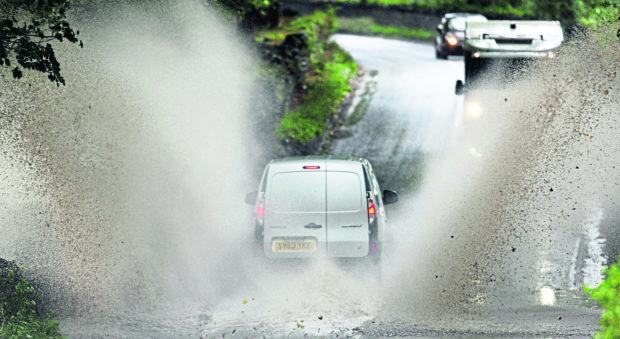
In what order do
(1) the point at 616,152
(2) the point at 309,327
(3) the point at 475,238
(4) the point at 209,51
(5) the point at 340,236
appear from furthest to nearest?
(4) the point at 209,51, (1) the point at 616,152, (3) the point at 475,238, (5) the point at 340,236, (2) the point at 309,327

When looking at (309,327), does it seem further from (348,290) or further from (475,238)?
(475,238)

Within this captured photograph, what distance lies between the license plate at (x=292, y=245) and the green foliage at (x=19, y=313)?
288cm

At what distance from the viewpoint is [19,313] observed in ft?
32.8

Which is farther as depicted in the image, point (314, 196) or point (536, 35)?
point (536, 35)

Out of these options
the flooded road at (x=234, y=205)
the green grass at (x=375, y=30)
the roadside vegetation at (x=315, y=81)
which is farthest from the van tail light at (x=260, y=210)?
the green grass at (x=375, y=30)

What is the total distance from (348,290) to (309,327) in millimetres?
1258

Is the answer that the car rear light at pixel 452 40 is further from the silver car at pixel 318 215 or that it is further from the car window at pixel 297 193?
the car window at pixel 297 193

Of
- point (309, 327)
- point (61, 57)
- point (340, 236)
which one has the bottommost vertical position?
point (309, 327)

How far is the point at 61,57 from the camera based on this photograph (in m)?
15.7

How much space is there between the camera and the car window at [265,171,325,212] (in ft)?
38.4

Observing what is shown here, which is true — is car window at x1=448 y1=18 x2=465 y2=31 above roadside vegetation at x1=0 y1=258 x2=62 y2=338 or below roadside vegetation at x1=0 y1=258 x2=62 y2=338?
A: above

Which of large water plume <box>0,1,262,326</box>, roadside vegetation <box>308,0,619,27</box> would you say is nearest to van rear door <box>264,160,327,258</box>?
large water plume <box>0,1,262,326</box>

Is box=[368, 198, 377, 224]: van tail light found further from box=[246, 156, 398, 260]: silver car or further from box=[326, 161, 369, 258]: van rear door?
box=[326, 161, 369, 258]: van rear door

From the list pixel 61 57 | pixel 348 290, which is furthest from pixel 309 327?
pixel 61 57
